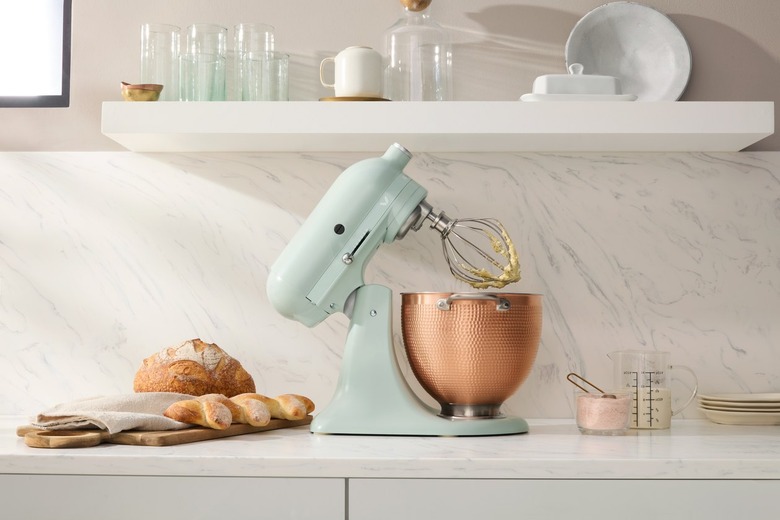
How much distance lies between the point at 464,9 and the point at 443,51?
0.16 meters

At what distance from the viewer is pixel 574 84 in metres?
1.69

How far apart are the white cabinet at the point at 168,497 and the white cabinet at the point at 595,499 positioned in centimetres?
15

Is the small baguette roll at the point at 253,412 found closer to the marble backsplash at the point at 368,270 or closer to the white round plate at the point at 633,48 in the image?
the marble backsplash at the point at 368,270

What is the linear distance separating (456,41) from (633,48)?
39 centimetres

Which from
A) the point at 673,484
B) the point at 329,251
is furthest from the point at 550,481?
the point at 329,251

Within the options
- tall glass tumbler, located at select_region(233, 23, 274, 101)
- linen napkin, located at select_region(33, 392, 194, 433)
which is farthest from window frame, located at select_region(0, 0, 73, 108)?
linen napkin, located at select_region(33, 392, 194, 433)

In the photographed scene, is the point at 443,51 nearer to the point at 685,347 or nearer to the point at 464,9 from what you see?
the point at 464,9

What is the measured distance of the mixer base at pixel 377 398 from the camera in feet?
4.97

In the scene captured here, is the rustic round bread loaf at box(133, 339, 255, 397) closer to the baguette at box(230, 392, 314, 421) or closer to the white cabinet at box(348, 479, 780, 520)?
the baguette at box(230, 392, 314, 421)

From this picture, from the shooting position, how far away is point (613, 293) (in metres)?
1.88

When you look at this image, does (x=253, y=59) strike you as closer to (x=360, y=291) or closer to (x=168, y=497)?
(x=360, y=291)

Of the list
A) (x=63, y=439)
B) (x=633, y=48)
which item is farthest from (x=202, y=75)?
(x=633, y=48)

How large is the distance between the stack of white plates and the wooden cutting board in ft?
3.17

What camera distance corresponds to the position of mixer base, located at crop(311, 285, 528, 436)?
1516mm
